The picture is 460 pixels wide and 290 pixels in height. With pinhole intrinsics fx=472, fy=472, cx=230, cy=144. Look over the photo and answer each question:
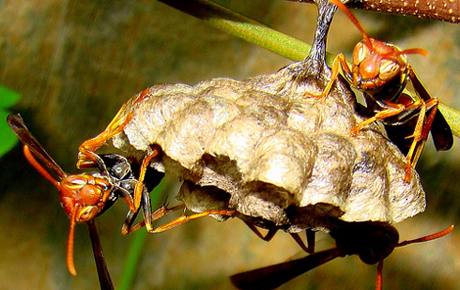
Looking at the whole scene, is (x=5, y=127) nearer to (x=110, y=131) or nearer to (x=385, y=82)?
(x=110, y=131)

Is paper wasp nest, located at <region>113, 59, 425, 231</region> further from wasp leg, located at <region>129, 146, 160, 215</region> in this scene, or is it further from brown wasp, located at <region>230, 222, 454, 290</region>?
brown wasp, located at <region>230, 222, 454, 290</region>

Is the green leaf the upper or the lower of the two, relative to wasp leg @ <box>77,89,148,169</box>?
lower

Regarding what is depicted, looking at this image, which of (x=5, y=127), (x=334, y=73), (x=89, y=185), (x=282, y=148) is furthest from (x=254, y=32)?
(x=5, y=127)

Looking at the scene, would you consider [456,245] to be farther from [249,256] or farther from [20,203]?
[20,203]

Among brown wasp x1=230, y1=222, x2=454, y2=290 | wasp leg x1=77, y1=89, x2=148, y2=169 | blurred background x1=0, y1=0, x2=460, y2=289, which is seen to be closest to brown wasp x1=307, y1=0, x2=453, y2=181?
brown wasp x1=230, y1=222, x2=454, y2=290

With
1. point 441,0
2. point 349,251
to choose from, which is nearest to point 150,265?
point 349,251
